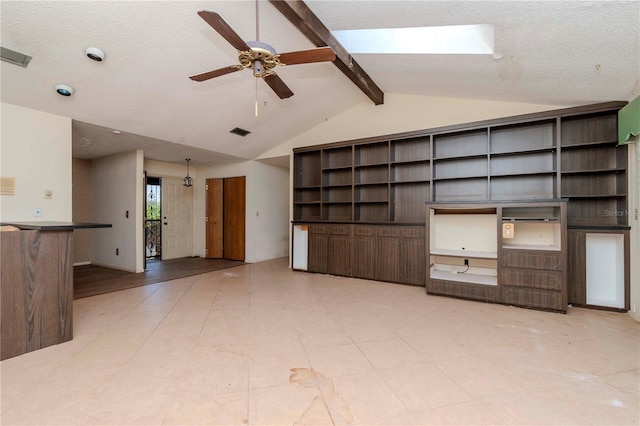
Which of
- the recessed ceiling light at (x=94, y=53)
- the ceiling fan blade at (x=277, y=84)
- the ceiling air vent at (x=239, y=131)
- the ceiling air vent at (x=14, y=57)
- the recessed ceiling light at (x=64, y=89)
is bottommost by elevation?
the ceiling fan blade at (x=277, y=84)

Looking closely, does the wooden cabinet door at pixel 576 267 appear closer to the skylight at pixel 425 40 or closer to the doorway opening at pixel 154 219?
the skylight at pixel 425 40

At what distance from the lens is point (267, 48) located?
2152 mm

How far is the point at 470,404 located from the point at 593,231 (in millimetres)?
3142

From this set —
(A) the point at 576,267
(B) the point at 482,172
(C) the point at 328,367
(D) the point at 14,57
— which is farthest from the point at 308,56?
(A) the point at 576,267

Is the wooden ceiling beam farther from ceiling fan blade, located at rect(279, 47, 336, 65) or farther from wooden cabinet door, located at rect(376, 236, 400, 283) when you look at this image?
wooden cabinet door, located at rect(376, 236, 400, 283)

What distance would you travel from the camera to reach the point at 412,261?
4402 millimetres

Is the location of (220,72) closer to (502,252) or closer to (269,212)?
(502,252)

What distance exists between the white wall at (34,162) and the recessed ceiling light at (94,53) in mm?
1365

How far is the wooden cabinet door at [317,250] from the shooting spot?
208 inches

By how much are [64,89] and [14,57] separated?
51 centimetres

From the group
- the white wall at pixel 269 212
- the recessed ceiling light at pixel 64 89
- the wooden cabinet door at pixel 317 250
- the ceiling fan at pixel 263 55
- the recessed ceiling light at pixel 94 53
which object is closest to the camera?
the ceiling fan at pixel 263 55

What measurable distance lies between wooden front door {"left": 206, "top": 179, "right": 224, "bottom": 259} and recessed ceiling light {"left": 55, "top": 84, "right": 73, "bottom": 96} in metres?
3.81

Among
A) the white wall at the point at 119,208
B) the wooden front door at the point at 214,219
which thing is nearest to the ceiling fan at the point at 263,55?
the white wall at the point at 119,208

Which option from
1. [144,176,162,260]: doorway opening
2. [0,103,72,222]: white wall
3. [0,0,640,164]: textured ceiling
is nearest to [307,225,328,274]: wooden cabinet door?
[0,0,640,164]: textured ceiling
